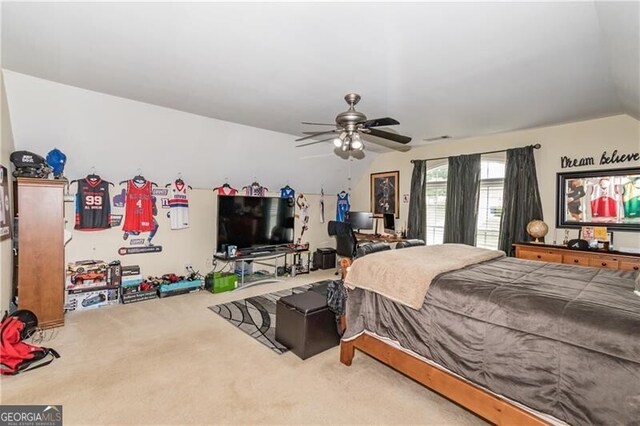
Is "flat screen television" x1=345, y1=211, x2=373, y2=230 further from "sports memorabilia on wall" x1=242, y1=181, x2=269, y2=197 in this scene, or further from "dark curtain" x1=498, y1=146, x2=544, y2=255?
"dark curtain" x1=498, y1=146, x2=544, y2=255

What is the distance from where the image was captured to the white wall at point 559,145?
3.89m

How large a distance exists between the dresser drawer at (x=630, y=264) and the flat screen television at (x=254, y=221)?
4.87 m

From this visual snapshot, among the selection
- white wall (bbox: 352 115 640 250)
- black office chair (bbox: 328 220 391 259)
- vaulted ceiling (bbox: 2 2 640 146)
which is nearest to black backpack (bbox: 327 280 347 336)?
vaulted ceiling (bbox: 2 2 640 146)

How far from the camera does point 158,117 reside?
3.91 meters

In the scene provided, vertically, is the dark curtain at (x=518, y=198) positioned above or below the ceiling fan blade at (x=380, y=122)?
below

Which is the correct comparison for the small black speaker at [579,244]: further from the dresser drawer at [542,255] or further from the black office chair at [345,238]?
the black office chair at [345,238]

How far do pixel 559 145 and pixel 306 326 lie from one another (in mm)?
4554

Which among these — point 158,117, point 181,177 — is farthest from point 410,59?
point 181,177

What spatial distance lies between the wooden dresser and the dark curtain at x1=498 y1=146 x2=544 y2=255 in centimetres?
33

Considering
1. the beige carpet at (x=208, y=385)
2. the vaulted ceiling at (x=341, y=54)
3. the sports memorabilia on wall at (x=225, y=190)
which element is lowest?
the beige carpet at (x=208, y=385)

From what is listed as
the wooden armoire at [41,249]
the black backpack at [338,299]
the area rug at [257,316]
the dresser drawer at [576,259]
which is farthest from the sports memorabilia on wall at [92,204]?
the dresser drawer at [576,259]

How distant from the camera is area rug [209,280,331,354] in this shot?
317 cm

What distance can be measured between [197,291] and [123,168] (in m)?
2.15

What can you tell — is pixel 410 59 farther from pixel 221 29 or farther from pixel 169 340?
pixel 169 340
